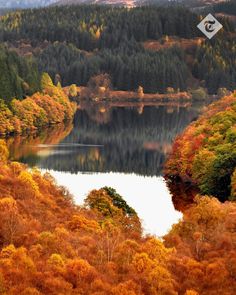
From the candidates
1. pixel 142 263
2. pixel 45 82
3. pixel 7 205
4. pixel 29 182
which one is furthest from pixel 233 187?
pixel 45 82

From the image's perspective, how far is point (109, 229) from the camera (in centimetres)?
5488

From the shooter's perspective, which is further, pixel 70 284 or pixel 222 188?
pixel 222 188

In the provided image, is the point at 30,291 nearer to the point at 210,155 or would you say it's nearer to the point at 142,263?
the point at 142,263

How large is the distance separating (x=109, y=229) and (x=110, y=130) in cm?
11603

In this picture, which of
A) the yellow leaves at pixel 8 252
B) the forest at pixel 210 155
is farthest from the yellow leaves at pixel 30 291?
the forest at pixel 210 155

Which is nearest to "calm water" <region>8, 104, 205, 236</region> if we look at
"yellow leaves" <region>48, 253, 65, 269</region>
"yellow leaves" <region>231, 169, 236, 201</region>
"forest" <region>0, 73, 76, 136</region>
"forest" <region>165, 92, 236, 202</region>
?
"forest" <region>165, 92, 236, 202</region>

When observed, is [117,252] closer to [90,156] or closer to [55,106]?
[90,156]

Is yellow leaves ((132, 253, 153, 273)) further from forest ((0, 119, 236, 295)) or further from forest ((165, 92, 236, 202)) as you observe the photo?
forest ((165, 92, 236, 202))

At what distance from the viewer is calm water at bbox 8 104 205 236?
8356 cm

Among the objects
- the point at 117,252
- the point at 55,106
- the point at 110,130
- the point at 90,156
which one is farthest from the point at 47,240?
the point at 55,106

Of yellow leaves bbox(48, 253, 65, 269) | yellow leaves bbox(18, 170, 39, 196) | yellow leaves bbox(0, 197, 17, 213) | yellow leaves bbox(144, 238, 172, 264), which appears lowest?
yellow leaves bbox(18, 170, 39, 196)

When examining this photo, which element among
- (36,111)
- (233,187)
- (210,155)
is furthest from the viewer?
(36,111)

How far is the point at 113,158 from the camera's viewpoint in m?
122

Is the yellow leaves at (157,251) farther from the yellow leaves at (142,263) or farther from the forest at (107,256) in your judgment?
the yellow leaves at (142,263)
